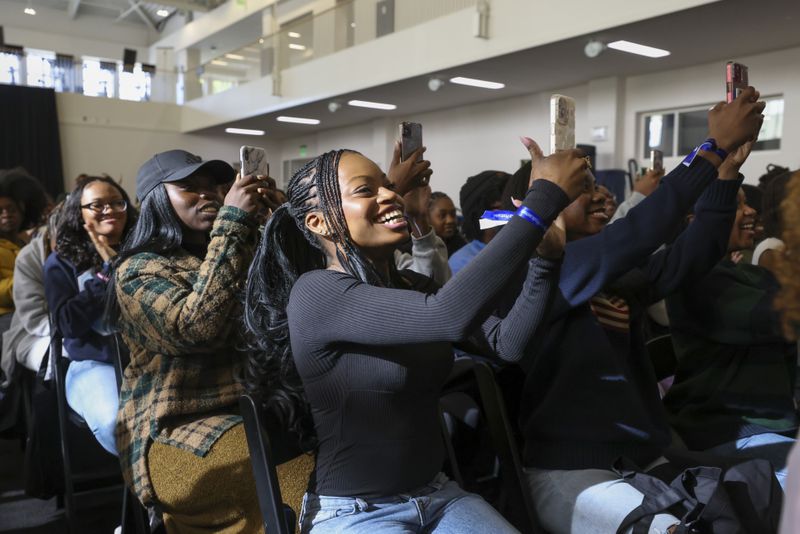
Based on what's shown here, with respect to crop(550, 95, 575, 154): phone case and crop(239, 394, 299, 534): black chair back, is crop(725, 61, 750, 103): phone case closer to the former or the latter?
crop(550, 95, 575, 154): phone case

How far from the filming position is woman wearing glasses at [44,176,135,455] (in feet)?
7.91

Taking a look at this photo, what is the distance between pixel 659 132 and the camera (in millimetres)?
9219

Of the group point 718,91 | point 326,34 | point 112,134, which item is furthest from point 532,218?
point 112,134

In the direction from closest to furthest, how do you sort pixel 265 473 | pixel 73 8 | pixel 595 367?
1. pixel 265 473
2. pixel 595 367
3. pixel 73 8

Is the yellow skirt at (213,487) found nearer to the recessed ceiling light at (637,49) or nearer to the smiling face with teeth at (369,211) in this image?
the smiling face with teeth at (369,211)

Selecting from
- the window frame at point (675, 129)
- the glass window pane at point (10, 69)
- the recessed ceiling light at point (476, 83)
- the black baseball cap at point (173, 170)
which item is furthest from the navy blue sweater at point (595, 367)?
the glass window pane at point (10, 69)

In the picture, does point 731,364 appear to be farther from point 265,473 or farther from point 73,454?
point 73,454

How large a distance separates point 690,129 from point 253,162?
26.9 ft

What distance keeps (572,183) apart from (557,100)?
333 mm

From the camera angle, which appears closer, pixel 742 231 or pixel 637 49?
pixel 742 231

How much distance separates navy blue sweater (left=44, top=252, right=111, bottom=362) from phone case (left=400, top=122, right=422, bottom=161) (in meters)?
1.25

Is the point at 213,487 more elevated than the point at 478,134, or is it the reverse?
the point at 478,134

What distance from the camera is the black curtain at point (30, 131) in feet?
48.6

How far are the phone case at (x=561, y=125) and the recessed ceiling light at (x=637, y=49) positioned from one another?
693 centimetres
